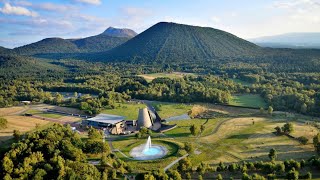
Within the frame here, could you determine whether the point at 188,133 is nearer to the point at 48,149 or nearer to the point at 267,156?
the point at 267,156

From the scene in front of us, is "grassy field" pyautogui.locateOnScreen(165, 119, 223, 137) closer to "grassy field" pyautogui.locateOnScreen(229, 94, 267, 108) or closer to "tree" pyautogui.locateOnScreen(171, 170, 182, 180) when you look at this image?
"grassy field" pyautogui.locateOnScreen(229, 94, 267, 108)

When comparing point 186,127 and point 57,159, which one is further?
point 186,127

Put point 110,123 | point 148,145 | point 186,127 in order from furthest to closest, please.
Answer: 1. point 110,123
2. point 186,127
3. point 148,145

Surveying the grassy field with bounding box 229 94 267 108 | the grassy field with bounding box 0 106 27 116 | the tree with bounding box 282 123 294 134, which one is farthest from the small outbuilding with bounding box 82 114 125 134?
the grassy field with bounding box 229 94 267 108

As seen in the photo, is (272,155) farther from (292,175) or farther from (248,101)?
Result: (248,101)

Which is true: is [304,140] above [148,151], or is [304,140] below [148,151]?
above

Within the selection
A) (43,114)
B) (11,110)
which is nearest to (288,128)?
(43,114)

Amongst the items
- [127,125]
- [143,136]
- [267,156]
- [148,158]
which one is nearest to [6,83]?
[127,125]

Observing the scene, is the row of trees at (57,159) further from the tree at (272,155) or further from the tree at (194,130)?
the tree at (272,155)
